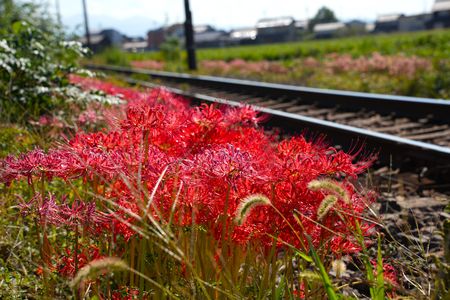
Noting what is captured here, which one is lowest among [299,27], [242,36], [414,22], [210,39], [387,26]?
[210,39]

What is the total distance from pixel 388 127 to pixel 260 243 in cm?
536

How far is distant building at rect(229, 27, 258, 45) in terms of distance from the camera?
343 ft

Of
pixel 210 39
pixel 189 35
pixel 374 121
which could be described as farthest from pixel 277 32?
pixel 374 121

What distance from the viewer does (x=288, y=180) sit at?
7.09 ft

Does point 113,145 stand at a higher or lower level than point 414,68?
higher

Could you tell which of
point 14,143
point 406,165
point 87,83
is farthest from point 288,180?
point 87,83

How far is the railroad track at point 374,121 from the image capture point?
17.8ft

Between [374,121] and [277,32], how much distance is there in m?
107

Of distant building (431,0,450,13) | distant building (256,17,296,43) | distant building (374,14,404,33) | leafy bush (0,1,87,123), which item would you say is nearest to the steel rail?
leafy bush (0,1,87,123)

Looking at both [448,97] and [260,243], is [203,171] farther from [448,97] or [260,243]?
[448,97]

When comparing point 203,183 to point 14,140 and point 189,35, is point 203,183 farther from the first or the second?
point 189,35

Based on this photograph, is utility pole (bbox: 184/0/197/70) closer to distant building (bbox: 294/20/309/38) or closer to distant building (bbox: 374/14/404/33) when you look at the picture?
distant building (bbox: 294/20/309/38)

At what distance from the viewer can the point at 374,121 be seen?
7859mm

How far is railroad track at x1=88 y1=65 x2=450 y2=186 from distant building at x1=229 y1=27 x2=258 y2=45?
308ft
